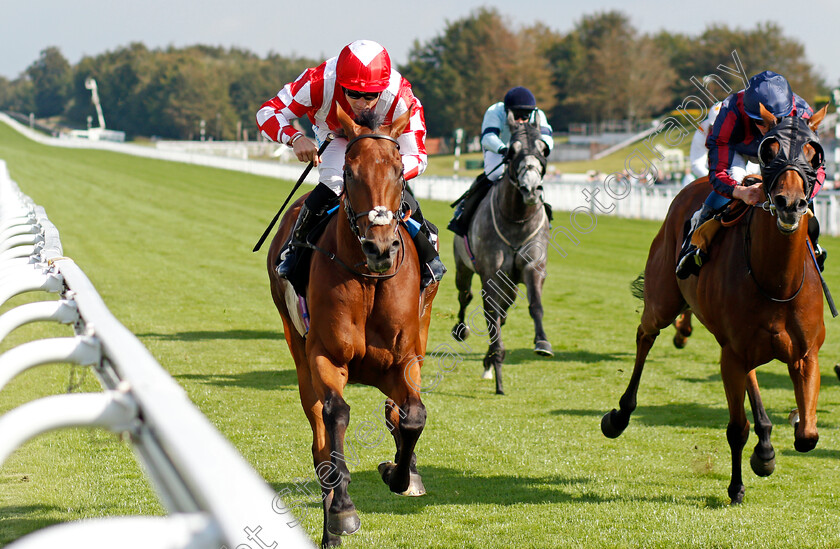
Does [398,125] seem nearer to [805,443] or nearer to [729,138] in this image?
[729,138]

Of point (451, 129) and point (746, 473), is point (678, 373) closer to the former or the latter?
point (746, 473)

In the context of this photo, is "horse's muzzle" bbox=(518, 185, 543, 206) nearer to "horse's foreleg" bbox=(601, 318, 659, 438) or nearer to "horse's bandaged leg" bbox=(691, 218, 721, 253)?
"horse's foreleg" bbox=(601, 318, 659, 438)

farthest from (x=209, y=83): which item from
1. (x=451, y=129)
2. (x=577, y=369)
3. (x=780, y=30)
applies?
(x=577, y=369)

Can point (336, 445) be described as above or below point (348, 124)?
below

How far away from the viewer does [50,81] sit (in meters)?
151

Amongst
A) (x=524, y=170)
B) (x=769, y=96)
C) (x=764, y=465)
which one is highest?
(x=769, y=96)

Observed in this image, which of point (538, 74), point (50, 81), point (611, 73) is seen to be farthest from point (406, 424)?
point (50, 81)

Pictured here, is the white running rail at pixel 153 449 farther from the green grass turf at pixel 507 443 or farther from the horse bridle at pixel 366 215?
the green grass turf at pixel 507 443

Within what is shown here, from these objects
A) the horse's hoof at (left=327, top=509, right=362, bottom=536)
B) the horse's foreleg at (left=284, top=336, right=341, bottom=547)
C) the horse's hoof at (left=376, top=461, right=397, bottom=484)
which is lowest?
the horse's hoof at (left=376, top=461, right=397, bottom=484)

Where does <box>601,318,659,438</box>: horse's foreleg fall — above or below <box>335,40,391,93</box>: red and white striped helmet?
below

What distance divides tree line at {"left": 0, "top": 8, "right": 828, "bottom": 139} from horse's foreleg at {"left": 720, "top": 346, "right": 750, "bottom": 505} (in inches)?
2021

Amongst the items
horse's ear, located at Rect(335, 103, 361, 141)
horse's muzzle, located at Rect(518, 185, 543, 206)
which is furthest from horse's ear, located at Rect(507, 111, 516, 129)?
horse's ear, located at Rect(335, 103, 361, 141)

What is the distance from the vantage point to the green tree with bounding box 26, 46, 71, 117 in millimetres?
143375

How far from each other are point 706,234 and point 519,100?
3.34 metres
